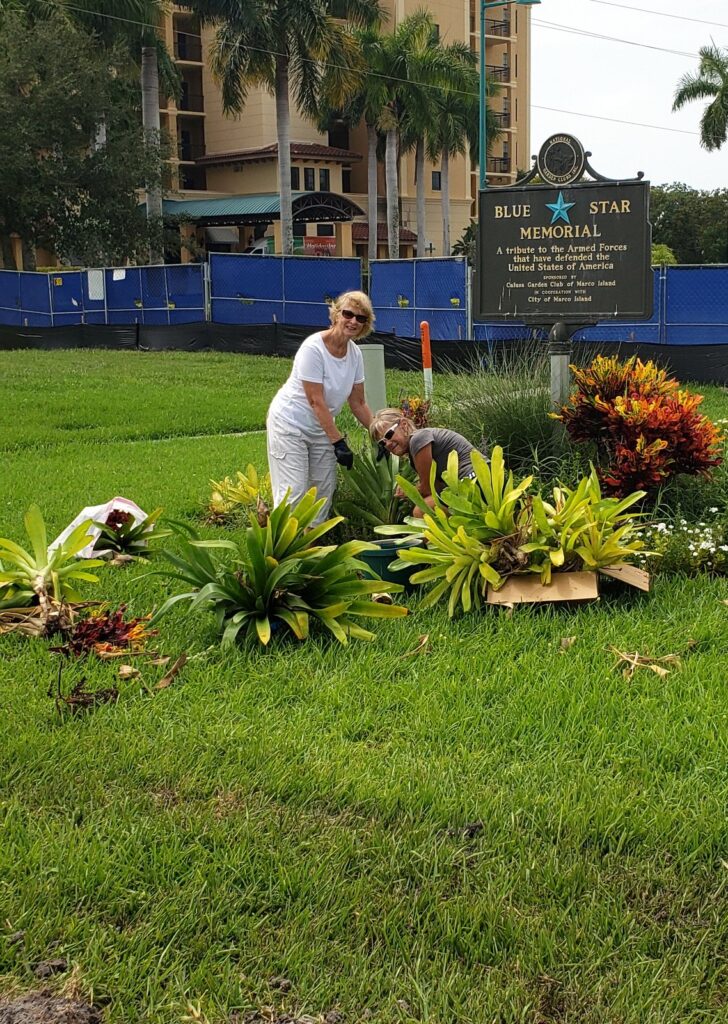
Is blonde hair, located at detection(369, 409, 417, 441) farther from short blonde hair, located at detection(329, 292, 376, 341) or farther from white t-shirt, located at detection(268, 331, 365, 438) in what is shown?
short blonde hair, located at detection(329, 292, 376, 341)

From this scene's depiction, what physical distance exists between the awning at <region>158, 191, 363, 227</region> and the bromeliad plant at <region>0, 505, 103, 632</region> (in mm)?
46669

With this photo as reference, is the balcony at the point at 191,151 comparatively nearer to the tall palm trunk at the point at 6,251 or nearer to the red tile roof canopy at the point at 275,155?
the red tile roof canopy at the point at 275,155

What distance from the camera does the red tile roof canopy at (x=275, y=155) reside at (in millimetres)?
58562

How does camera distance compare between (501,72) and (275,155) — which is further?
(501,72)

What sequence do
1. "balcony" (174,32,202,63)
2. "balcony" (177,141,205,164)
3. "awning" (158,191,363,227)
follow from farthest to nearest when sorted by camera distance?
"balcony" (177,141,205,164)
"balcony" (174,32,202,63)
"awning" (158,191,363,227)

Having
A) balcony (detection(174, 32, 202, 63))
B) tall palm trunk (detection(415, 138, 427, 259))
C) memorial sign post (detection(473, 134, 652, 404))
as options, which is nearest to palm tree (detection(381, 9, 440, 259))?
tall palm trunk (detection(415, 138, 427, 259))

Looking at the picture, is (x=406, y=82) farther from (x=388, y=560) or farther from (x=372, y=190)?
(x=388, y=560)

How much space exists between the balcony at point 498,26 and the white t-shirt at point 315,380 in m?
73.1

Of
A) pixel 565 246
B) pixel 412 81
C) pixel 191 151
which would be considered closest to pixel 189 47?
pixel 191 151

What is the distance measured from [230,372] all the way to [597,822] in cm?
1861

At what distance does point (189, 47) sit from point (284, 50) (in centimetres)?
2267

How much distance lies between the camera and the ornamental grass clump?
696 centimetres

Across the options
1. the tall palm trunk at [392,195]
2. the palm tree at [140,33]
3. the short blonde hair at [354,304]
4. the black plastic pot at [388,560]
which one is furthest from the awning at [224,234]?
the black plastic pot at [388,560]

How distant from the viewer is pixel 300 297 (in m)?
28.1
